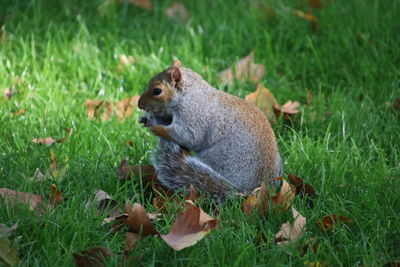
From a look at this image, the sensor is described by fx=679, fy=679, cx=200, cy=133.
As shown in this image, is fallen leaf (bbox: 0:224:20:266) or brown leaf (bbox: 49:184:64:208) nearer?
fallen leaf (bbox: 0:224:20:266)

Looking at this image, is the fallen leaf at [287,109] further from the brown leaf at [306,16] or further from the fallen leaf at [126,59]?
the brown leaf at [306,16]

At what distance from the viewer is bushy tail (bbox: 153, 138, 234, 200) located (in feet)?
8.12

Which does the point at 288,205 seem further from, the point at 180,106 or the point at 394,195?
the point at 180,106

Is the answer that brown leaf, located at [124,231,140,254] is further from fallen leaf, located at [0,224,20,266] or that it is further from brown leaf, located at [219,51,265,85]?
brown leaf, located at [219,51,265,85]

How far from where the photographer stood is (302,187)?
99.6 inches

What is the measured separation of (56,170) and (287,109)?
1187 mm

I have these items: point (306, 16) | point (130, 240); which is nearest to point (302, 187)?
point (130, 240)

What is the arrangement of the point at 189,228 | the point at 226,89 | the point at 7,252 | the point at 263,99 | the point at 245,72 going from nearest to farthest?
the point at 7,252 → the point at 189,228 → the point at 263,99 → the point at 226,89 → the point at 245,72

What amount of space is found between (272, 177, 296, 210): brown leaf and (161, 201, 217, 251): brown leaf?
32 centimetres

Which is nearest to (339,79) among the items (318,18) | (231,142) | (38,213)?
(318,18)

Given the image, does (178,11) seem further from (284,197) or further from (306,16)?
(284,197)

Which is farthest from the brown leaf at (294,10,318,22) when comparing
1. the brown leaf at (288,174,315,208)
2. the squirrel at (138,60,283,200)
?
the brown leaf at (288,174,315,208)

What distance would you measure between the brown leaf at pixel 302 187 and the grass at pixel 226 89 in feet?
0.11

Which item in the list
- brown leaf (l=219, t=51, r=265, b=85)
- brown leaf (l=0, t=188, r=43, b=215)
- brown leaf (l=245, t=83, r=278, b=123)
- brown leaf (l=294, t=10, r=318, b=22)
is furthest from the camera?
brown leaf (l=294, t=10, r=318, b=22)
